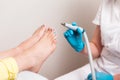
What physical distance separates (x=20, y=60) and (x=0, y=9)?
431mm

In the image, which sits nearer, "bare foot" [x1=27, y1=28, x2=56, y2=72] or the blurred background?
"bare foot" [x1=27, y1=28, x2=56, y2=72]

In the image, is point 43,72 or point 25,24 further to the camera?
point 43,72

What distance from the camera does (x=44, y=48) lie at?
1046 mm

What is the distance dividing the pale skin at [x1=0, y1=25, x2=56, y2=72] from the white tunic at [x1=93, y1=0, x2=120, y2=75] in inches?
10.3

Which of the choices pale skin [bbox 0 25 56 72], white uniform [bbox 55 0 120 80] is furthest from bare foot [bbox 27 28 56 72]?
white uniform [bbox 55 0 120 80]

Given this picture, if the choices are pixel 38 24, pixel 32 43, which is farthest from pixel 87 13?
pixel 32 43

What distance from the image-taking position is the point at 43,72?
1560 mm

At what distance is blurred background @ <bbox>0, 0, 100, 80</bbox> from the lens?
1.29 meters

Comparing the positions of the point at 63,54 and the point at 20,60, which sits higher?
the point at 20,60

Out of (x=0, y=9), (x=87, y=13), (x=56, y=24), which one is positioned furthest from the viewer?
(x=87, y=13)

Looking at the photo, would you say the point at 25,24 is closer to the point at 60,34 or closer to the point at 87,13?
the point at 60,34

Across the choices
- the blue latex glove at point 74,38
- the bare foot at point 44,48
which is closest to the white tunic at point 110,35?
the blue latex glove at point 74,38

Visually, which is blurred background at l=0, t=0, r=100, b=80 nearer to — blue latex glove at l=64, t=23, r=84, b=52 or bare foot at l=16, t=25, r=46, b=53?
bare foot at l=16, t=25, r=46, b=53

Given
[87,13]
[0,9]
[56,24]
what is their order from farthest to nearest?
[87,13]
[56,24]
[0,9]
